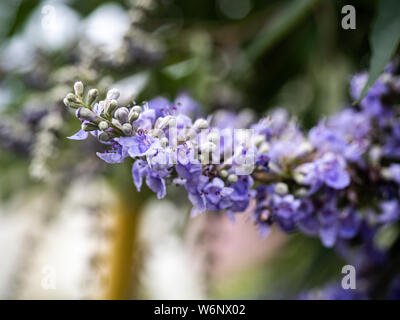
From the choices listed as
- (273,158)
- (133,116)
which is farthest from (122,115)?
(273,158)

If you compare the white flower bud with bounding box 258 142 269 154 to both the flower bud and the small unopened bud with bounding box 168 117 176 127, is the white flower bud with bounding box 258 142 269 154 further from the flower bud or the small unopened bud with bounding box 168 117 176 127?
the flower bud

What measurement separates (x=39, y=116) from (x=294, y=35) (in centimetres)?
66

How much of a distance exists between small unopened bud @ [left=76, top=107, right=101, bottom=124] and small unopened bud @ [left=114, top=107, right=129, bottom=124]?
0.02 meters

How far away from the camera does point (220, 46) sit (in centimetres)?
112

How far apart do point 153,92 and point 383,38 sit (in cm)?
49

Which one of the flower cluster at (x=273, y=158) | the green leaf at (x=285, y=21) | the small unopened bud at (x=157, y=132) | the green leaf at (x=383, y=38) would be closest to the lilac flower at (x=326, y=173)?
the flower cluster at (x=273, y=158)

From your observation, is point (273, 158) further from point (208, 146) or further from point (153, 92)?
point (153, 92)

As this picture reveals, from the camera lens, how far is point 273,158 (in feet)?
1.97

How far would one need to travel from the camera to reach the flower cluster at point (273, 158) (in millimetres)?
468

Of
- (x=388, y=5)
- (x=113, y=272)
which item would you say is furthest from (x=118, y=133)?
(x=113, y=272)

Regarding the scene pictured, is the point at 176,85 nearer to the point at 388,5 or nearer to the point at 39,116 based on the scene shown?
the point at 39,116

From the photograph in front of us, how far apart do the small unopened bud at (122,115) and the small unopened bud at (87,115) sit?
0.02 metres

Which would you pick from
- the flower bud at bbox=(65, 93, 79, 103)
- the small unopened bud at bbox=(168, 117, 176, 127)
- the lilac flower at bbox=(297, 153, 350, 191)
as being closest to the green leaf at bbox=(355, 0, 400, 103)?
the lilac flower at bbox=(297, 153, 350, 191)

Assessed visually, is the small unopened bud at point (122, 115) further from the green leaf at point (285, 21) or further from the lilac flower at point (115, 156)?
the green leaf at point (285, 21)
